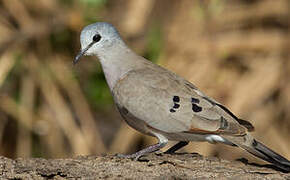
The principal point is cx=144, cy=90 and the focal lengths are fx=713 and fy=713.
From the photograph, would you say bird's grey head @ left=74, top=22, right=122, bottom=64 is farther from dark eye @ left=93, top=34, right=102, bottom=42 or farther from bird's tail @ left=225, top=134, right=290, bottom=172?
bird's tail @ left=225, top=134, right=290, bottom=172

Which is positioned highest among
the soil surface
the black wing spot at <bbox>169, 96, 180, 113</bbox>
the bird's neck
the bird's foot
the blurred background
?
the blurred background

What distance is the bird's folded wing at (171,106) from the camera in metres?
5.00

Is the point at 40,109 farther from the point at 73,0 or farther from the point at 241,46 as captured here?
the point at 241,46

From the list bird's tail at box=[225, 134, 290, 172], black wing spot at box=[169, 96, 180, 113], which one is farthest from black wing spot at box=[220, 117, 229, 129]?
black wing spot at box=[169, 96, 180, 113]

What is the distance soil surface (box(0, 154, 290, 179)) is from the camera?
4465 mm

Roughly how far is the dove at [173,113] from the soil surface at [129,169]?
17cm

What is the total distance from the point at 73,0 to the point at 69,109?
1.41 m

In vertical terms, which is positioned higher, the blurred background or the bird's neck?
the blurred background

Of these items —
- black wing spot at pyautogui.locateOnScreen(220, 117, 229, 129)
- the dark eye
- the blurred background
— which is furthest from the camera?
the blurred background

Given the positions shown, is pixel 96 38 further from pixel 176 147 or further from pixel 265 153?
pixel 265 153

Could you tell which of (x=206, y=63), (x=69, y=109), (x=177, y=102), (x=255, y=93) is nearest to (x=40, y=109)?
(x=69, y=109)

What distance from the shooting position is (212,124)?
4.97 meters

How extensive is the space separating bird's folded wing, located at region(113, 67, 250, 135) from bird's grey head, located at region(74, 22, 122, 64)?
1.44 feet

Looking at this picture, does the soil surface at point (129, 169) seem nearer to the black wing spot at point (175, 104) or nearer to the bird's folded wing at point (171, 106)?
the bird's folded wing at point (171, 106)
